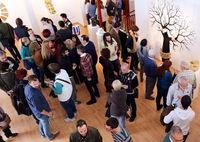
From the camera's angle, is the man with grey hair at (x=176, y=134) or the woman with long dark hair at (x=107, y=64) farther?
the woman with long dark hair at (x=107, y=64)

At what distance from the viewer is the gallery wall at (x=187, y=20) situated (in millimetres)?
4493

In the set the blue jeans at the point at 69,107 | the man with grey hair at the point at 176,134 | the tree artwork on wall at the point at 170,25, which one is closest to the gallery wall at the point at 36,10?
Answer: the tree artwork on wall at the point at 170,25

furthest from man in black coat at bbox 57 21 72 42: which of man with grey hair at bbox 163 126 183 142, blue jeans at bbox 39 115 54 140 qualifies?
man with grey hair at bbox 163 126 183 142

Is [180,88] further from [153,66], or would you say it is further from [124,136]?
[124,136]

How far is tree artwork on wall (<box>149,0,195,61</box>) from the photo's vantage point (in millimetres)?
4875

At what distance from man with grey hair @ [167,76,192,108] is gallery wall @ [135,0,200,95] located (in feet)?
4.46

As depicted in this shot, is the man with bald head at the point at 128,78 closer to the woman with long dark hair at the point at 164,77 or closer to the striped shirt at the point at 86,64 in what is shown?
the woman with long dark hair at the point at 164,77

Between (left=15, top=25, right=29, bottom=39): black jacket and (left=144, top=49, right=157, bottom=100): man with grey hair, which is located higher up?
(left=15, top=25, right=29, bottom=39): black jacket

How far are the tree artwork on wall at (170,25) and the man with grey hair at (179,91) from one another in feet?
7.29

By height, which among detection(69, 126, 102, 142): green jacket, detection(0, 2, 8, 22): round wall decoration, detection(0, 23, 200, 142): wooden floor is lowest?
detection(0, 23, 200, 142): wooden floor

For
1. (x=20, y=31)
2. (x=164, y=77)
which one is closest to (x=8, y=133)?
(x=20, y=31)

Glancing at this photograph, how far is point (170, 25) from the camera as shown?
529 centimetres

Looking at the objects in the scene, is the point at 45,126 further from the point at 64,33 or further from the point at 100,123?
the point at 64,33

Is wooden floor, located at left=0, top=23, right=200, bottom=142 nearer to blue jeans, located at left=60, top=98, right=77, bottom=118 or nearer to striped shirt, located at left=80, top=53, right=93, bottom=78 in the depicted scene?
blue jeans, located at left=60, top=98, right=77, bottom=118
